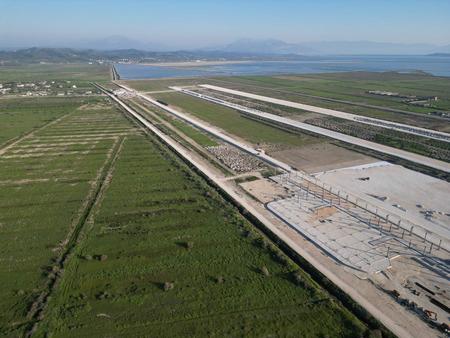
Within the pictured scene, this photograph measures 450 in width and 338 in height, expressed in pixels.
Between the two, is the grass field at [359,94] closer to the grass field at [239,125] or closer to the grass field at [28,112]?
the grass field at [239,125]

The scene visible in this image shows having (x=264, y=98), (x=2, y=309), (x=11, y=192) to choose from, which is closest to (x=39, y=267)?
(x=2, y=309)

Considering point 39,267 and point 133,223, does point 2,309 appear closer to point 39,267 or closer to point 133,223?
point 39,267

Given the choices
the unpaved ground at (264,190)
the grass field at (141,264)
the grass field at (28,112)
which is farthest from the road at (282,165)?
the grass field at (28,112)

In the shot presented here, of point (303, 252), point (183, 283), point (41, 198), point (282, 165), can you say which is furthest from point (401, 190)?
point (41, 198)

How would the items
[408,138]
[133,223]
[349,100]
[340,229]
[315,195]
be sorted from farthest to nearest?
[349,100], [408,138], [315,195], [133,223], [340,229]

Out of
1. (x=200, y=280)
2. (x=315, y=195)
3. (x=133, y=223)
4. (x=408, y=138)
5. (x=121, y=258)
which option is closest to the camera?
(x=200, y=280)

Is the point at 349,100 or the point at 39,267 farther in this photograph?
the point at 349,100

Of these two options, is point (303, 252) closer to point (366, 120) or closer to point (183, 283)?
point (183, 283)
